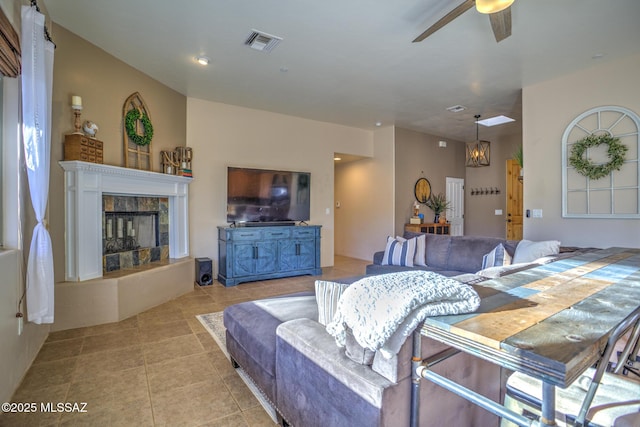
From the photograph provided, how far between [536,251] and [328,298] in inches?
93.9

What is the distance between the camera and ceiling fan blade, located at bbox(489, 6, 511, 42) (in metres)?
2.24

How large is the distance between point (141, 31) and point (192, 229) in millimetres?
2645

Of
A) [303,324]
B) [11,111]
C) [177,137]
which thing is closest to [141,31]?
[11,111]

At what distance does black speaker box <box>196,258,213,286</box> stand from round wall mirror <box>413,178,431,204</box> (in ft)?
14.2

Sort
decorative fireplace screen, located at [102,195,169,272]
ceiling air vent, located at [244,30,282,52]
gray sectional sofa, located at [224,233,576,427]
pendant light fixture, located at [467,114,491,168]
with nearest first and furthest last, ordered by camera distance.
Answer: gray sectional sofa, located at [224,233,576,427] < ceiling air vent, located at [244,30,282,52] < decorative fireplace screen, located at [102,195,169,272] < pendant light fixture, located at [467,114,491,168]

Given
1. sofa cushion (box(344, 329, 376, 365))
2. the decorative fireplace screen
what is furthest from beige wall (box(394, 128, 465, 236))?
sofa cushion (box(344, 329, 376, 365))

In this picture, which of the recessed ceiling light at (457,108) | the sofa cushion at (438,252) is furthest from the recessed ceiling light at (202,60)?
the recessed ceiling light at (457,108)

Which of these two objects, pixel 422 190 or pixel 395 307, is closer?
pixel 395 307

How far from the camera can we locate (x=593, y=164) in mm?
3705

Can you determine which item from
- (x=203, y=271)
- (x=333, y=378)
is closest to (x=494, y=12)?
(x=333, y=378)

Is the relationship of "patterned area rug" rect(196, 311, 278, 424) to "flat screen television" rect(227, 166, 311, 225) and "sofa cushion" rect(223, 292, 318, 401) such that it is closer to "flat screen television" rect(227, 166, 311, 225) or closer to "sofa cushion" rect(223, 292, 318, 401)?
"sofa cushion" rect(223, 292, 318, 401)

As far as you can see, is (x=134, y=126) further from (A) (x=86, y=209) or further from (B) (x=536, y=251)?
(B) (x=536, y=251)

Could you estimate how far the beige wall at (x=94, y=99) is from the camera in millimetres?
3033

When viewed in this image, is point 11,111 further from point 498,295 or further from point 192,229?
point 498,295
